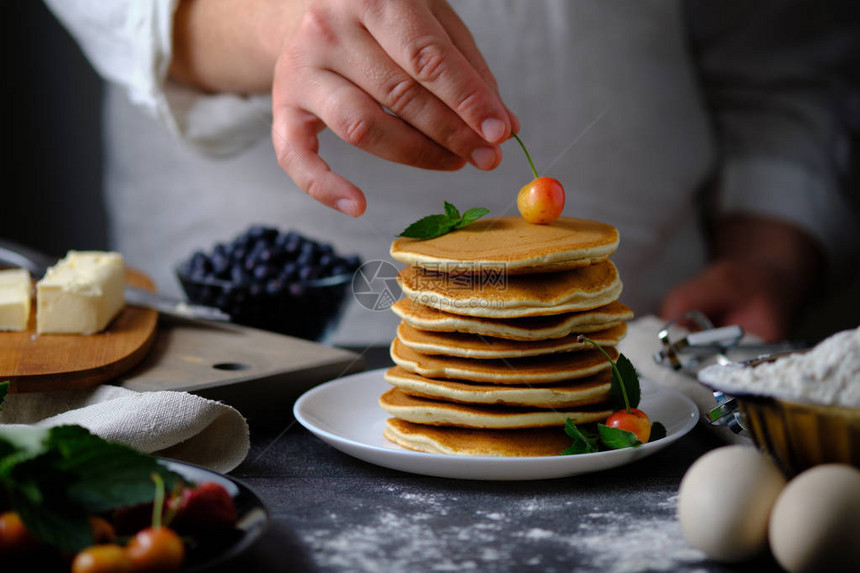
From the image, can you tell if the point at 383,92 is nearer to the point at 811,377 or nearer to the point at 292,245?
the point at 292,245

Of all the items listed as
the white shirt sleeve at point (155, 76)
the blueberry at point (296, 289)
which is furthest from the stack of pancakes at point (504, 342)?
the white shirt sleeve at point (155, 76)

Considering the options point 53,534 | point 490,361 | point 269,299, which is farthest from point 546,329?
point 269,299

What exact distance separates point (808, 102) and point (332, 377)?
1.57m

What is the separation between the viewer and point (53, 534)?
528mm

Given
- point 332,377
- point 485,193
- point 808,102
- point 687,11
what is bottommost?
point 332,377

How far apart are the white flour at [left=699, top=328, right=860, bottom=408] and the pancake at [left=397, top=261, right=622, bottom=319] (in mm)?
195

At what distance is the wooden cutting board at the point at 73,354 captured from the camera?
921mm

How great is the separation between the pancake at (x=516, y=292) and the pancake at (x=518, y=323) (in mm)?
13

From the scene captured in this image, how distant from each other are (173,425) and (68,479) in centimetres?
24

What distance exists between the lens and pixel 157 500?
56 centimetres

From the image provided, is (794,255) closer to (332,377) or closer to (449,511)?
(332,377)

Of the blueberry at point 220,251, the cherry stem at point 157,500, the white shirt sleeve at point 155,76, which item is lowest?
the cherry stem at point 157,500

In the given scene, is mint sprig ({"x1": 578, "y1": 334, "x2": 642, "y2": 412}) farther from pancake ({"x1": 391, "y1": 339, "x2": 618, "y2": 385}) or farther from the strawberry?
the strawberry

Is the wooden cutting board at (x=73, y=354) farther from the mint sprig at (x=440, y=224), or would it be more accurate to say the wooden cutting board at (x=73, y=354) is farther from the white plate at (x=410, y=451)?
the mint sprig at (x=440, y=224)
